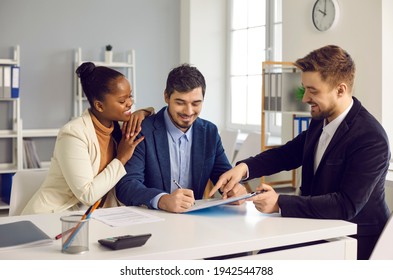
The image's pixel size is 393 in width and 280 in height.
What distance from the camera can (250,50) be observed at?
19.6 feet

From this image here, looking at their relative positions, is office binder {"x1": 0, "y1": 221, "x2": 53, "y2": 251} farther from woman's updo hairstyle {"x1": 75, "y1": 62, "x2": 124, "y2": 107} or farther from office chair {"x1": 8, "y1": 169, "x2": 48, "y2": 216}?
woman's updo hairstyle {"x1": 75, "y1": 62, "x2": 124, "y2": 107}

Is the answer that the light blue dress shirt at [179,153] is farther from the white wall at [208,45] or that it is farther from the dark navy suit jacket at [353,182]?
the white wall at [208,45]

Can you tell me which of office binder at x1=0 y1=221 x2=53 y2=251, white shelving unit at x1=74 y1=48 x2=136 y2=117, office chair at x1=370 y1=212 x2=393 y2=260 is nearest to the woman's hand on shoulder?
office binder at x1=0 y1=221 x2=53 y2=251

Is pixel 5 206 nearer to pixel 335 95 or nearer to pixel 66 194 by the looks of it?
pixel 66 194

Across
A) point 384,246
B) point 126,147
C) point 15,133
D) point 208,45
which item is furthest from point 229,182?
point 208,45

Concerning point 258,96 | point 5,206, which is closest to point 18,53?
point 5,206

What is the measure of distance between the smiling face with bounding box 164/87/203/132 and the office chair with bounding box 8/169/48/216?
2.11 ft

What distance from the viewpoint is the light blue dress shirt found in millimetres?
2457

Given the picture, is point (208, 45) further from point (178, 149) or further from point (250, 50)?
point (178, 149)

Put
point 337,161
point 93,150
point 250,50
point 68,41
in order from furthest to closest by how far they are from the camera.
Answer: point 250,50 < point 68,41 < point 93,150 < point 337,161

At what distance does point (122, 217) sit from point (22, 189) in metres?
0.60

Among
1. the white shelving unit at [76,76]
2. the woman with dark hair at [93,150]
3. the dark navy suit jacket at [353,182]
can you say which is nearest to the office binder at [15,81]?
the white shelving unit at [76,76]

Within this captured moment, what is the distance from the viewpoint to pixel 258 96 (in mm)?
5891

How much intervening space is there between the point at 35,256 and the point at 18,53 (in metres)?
4.10
